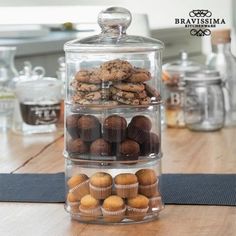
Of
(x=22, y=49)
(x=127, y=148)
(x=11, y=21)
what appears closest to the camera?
(x=127, y=148)

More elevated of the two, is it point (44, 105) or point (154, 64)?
point (154, 64)

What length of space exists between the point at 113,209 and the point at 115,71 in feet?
0.60

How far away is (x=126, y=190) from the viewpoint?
3.56ft

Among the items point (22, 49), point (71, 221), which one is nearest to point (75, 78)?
point (71, 221)

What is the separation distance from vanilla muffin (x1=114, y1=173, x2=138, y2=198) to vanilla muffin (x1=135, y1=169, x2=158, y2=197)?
2cm

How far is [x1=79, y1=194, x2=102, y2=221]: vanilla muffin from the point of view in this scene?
109 centimetres

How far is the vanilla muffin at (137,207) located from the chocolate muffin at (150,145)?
62 mm

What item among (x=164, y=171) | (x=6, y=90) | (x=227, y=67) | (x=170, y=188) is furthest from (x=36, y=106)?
(x=170, y=188)

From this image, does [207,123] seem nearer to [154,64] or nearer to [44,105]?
[44,105]

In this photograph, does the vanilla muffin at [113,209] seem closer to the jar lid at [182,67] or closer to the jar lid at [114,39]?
the jar lid at [114,39]

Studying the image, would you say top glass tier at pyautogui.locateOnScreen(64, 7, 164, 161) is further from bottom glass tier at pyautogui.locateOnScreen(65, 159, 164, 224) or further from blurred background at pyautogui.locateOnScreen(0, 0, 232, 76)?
blurred background at pyautogui.locateOnScreen(0, 0, 232, 76)

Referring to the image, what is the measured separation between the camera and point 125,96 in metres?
1.10

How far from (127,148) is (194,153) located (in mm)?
654

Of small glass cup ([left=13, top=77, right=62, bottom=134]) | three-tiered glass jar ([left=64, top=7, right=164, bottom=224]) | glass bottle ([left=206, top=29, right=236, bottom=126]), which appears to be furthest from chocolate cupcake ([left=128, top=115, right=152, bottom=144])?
glass bottle ([left=206, top=29, right=236, bottom=126])
